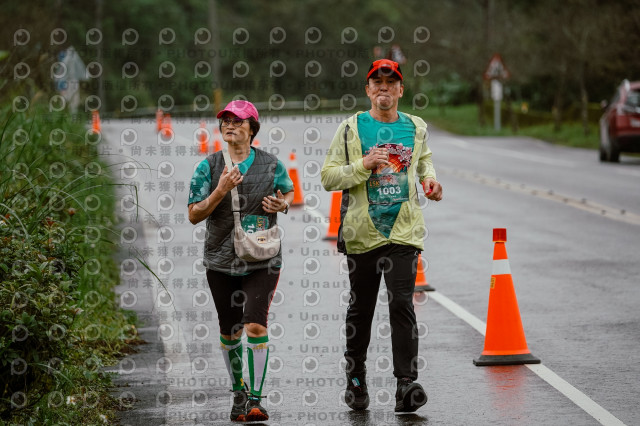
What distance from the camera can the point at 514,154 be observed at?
3366 cm

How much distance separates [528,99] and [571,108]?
33.0ft

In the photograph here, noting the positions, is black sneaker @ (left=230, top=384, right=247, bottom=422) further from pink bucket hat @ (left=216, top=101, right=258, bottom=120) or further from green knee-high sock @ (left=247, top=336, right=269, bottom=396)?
pink bucket hat @ (left=216, top=101, right=258, bottom=120)

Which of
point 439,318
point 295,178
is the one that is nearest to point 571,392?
point 439,318

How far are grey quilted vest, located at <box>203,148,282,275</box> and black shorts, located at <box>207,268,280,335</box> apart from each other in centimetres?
6

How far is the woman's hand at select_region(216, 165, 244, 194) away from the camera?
6676mm

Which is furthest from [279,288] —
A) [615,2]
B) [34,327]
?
[615,2]

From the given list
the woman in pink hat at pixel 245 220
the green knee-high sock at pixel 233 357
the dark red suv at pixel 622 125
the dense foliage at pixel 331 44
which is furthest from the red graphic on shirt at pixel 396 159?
the dark red suv at pixel 622 125

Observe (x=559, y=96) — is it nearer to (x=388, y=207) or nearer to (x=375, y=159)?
(x=388, y=207)

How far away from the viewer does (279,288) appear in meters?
12.0

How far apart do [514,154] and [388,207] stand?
89.0 ft

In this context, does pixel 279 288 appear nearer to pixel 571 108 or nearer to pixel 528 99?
pixel 571 108

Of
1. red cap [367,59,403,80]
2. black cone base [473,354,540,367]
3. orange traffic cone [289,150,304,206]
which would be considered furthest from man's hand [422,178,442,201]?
orange traffic cone [289,150,304,206]

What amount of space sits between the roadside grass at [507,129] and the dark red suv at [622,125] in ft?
23.3

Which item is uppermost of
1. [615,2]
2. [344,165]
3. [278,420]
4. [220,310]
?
[615,2]
